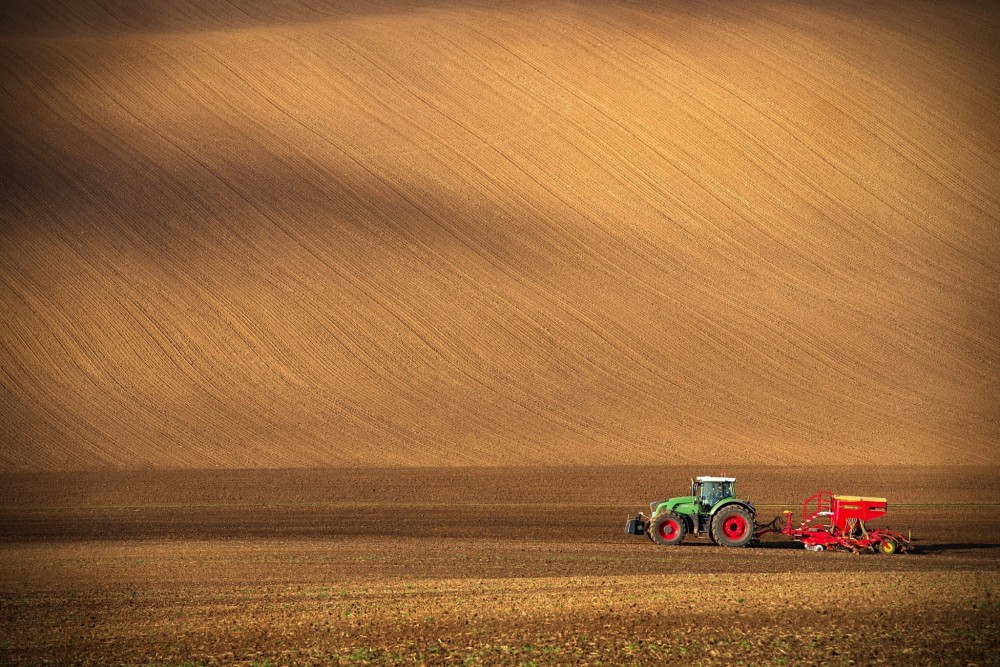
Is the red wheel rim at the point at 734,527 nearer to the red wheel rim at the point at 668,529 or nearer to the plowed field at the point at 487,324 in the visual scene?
the plowed field at the point at 487,324

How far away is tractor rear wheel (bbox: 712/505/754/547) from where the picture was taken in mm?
20000

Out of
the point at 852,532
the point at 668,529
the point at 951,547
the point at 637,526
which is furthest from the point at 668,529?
the point at 951,547

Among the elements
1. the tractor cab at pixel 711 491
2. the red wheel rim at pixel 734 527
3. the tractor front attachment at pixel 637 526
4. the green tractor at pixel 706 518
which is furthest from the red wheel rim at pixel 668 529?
the red wheel rim at pixel 734 527

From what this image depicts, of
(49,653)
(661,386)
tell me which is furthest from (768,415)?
(49,653)

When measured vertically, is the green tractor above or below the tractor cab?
below

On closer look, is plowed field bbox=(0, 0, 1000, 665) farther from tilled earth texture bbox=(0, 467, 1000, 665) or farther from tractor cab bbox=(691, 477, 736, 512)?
tractor cab bbox=(691, 477, 736, 512)

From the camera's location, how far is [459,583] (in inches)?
643

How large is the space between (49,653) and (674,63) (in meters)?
52.2

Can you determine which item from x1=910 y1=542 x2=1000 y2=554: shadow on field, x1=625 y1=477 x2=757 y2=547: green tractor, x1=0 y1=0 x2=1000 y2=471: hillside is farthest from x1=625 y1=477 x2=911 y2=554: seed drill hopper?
x1=0 y1=0 x2=1000 y2=471: hillside

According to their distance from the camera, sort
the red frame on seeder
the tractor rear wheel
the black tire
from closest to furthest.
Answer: the red frame on seeder, the tractor rear wheel, the black tire

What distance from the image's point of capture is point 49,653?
12.4m

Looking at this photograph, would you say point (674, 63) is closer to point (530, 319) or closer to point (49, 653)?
point (530, 319)

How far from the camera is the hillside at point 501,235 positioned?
36.8 metres

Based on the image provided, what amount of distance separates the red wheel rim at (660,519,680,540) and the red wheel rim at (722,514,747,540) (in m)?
0.84
